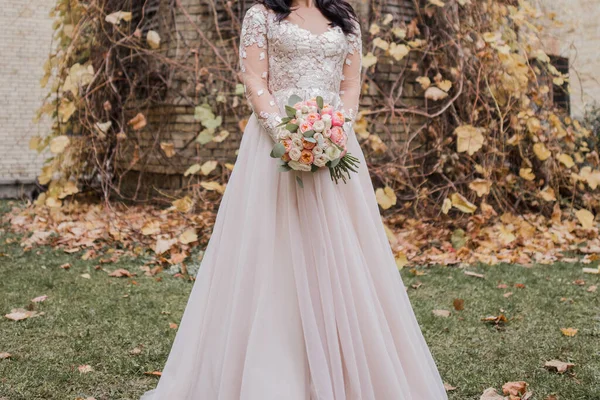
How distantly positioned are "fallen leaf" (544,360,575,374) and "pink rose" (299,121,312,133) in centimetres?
188

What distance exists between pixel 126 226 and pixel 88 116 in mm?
1739

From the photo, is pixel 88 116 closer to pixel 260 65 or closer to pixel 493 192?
pixel 493 192

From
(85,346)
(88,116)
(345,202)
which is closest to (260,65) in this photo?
(345,202)

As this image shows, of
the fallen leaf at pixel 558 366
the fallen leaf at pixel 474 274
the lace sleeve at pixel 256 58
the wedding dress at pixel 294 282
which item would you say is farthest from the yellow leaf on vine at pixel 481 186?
the lace sleeve at pixel 256 58

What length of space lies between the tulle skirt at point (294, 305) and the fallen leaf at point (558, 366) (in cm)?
90

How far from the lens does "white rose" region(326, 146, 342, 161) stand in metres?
2.41

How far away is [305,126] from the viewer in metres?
2.37

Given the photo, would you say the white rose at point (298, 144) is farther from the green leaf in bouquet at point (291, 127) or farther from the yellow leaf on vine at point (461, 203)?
the yellow leaf on vine at point (461, 203)

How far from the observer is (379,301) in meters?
2.60

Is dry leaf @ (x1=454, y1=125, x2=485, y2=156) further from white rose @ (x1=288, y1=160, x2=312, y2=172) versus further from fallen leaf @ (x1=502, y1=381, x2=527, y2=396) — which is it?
white rose @ (x1=288, y1=160, x2=312, y2=172)

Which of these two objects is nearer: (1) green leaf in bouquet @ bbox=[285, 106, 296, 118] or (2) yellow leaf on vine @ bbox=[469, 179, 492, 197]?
(1) green leaf in bouquet @ bbox=[285, 106, 296, 118]

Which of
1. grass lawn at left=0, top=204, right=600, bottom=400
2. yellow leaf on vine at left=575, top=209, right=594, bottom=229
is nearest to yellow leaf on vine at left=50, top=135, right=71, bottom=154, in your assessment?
grass lawn at left=0, top=204, right=600, bottom=400

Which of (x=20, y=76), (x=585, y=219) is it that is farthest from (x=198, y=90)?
(x=20, y=76)

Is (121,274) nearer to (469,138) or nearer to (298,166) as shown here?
(298,166)
